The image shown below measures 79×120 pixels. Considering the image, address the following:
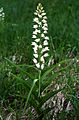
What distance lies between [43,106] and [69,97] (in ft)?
1.07

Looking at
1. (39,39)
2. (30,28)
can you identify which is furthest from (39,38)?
(30,28)

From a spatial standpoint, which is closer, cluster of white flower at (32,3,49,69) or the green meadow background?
cluster of white flower at (32,3,49,69)

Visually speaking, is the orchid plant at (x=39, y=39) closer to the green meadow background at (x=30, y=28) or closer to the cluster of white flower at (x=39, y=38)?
the cluster of white flower at (x=39, y=38)

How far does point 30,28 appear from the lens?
8.24 m

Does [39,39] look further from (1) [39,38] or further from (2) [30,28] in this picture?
(2) [30,28]

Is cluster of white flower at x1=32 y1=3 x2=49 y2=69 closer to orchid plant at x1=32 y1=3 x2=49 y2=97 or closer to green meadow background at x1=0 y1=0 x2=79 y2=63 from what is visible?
orchid plant at x1=32 y1=3 x2=49 y2=97

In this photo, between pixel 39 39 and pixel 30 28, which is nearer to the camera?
pixel 39 39

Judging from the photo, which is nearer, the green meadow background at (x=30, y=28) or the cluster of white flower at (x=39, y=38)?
the cluster of white flower at (x=39, y=38)

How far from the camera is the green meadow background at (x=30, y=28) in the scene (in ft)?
23.8

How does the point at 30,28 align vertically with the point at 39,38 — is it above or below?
above

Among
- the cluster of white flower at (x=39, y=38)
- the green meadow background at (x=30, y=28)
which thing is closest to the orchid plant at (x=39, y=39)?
the cluster of white flower at (x=39, y=38)

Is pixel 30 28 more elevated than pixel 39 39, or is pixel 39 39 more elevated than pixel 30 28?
pixel 30 28

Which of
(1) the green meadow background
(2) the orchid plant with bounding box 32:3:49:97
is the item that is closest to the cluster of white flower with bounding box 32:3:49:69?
(2) the orchid plant with bounding box 32:3:49:97

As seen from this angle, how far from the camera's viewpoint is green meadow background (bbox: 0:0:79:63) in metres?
7.24
